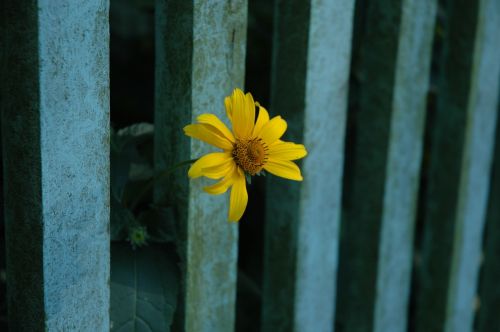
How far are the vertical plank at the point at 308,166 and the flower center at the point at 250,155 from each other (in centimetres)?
34

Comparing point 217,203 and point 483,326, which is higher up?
point 217,203

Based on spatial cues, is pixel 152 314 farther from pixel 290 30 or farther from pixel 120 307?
pixel 290 30

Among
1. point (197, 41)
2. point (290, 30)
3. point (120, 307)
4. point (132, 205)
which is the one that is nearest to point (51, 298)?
point (120, 307)

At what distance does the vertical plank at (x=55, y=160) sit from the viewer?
2.86ft

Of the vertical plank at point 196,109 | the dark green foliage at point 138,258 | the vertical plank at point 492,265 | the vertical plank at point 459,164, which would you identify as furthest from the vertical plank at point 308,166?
the vertical plank at point 492,265

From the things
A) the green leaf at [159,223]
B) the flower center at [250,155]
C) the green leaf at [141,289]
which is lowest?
the green leaf at [141,289]

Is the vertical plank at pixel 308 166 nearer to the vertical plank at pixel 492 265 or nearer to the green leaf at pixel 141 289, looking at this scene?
the green leaf at pixel 141 289

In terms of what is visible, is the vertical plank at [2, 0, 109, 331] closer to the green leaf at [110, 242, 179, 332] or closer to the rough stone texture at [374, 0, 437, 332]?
the green leaf at [110, 242, 179, 332]

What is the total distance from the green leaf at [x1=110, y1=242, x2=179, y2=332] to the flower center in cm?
25

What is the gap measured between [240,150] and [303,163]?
15.2 inches

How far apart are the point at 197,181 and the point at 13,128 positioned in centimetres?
32

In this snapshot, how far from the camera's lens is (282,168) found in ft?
3.30

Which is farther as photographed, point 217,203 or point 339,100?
point 339,100

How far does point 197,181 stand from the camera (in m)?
1.13
